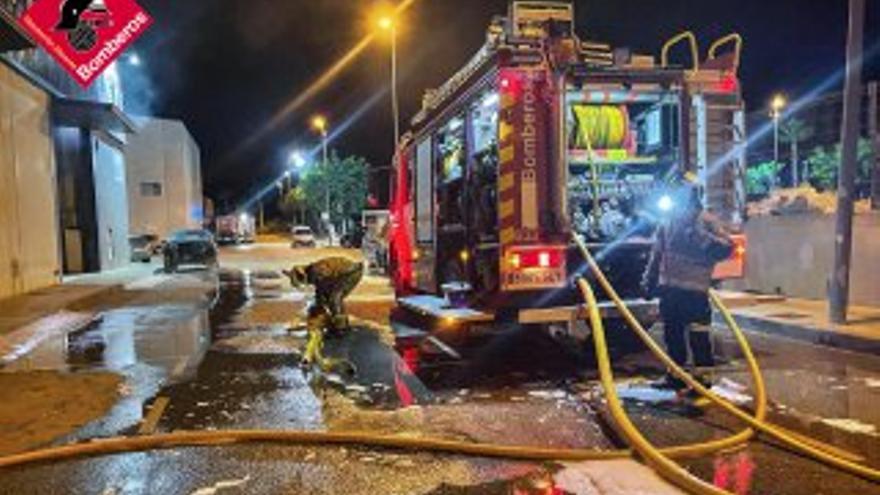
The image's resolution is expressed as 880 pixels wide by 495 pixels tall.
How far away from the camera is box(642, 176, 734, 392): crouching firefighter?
22.6 ft

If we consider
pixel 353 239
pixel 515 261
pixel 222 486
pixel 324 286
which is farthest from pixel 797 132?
pixel 222 486

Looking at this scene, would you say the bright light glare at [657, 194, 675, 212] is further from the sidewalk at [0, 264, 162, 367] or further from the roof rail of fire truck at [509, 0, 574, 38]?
the sidewalk at [0, 264, 162, 367]

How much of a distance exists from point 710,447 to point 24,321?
11.8 m

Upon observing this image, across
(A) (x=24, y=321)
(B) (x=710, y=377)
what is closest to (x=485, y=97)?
(B) (x=710, y=377)

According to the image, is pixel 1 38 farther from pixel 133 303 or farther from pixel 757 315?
pixel 757 315

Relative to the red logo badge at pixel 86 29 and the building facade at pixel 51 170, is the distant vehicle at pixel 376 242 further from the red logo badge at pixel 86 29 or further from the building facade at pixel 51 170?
the building facade at pixel 51 170

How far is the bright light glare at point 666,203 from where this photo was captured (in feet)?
23.5

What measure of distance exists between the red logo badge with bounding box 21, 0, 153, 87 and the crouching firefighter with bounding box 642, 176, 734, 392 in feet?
47.2

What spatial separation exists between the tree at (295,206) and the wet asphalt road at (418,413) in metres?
75.7

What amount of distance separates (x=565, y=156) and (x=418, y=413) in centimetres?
292

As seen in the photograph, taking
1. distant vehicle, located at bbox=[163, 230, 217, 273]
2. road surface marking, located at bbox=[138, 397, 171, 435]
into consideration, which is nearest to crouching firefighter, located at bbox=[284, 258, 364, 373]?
road surface marking, located at bbox=[138, 397, 171, 435]

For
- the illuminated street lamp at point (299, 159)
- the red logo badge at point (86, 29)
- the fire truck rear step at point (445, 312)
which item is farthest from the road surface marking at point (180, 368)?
the illuminated street lamp at point (299, 159)

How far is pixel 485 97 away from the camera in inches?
332

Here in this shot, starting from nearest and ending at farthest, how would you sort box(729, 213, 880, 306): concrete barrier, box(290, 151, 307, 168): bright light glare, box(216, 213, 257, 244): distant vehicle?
box(729, 213, 880, 306): concrete barrier
box(216, 213, 257, 244): distant vehicle
box(290, 151, 307, 168): bright light glare
